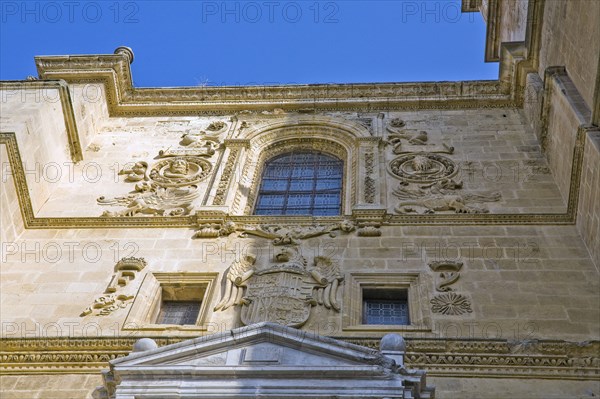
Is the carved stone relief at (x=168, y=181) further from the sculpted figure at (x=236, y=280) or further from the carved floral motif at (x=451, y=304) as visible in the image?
the carved floral motif at (x=451, y=304)

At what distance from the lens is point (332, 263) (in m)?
10.9

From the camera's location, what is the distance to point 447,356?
8.80 metres

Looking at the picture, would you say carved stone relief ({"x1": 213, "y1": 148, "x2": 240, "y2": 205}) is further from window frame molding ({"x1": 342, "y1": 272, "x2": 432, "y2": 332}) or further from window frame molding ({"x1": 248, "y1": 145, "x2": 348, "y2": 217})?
window frame molding ({"x1": 342, "y1": 272, "x2": 432, "y2": 332})

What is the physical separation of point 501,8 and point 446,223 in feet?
33.4

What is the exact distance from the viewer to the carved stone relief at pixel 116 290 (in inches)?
401

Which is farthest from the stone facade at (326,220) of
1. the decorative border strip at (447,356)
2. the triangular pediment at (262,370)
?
the triangular pediment at (262,370)

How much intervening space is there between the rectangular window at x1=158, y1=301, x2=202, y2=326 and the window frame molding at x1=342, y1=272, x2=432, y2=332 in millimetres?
2053

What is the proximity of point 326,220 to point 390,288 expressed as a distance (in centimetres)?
198

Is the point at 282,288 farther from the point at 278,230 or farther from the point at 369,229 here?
the point at 369,229

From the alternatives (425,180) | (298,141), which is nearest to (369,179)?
(425,180)

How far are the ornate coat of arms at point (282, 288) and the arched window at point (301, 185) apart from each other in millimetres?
2194

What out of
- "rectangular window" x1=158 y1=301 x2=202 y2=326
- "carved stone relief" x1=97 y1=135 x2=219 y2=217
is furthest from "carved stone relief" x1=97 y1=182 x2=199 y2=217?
"rectangular window" x1=158 y1=301 x2=202 y2=326

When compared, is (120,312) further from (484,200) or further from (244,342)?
(484,200)

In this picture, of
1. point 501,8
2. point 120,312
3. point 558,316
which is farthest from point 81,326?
point 501,8
